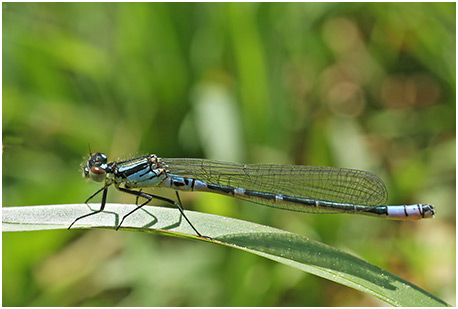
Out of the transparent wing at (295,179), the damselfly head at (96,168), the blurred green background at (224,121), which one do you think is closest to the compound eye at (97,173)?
the damselfly head at (96,168)

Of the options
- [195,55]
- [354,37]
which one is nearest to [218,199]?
[195,55]

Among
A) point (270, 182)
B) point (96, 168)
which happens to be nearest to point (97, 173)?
point (96, 168)

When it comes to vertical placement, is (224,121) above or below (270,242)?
above

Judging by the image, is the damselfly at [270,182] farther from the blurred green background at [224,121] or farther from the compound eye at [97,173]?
the blurred green background at [224,121]

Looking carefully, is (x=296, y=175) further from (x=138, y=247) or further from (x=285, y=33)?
(x=285, y=33)

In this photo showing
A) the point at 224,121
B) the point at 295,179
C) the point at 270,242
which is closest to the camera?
the point at 270,242

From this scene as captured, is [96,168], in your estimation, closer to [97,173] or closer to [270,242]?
[97,173]
